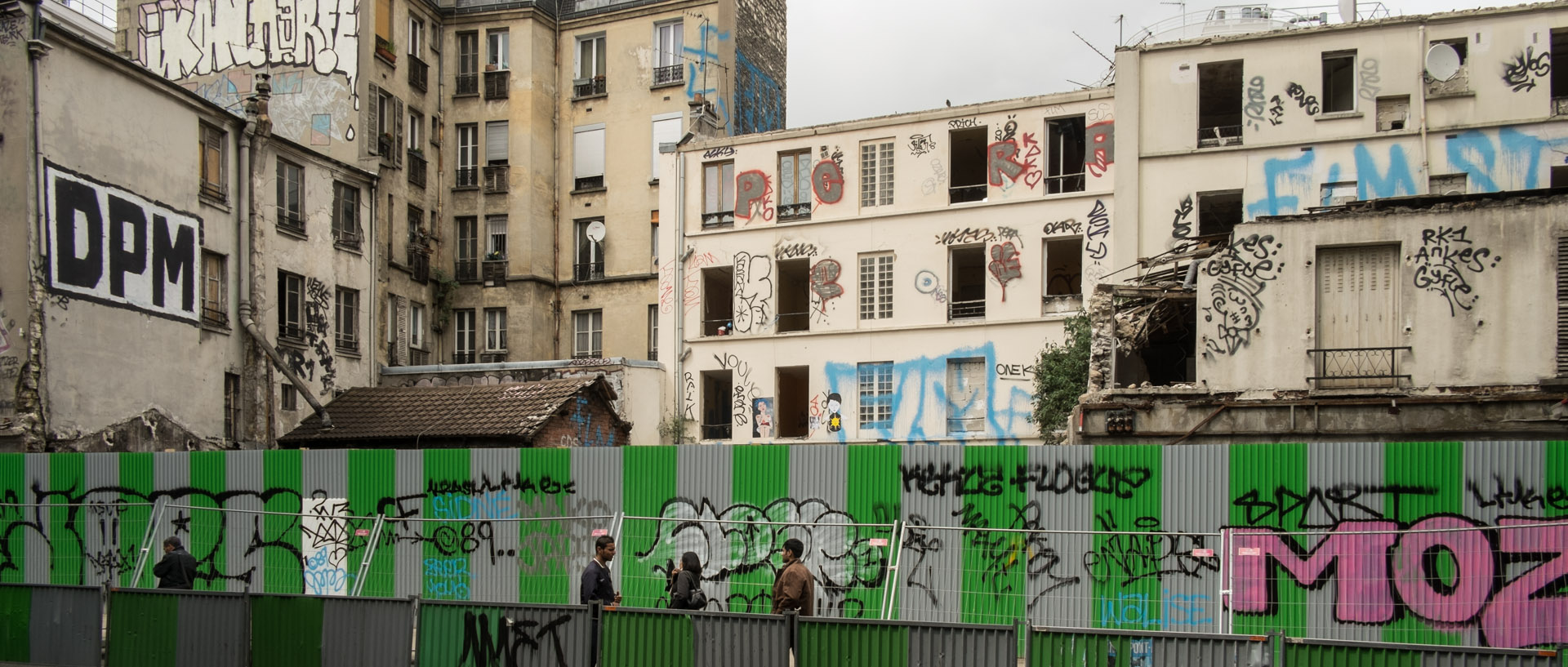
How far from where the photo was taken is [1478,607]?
15148 mm

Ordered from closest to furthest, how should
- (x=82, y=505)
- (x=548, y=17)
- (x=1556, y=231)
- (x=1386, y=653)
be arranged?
(x=1386, y=653), (x=1556, y=231), (x=82, y=505), (x=548, y=17)

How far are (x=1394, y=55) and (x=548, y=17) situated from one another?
81.2 feet

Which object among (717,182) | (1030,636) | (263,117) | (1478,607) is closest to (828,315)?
(717,182)

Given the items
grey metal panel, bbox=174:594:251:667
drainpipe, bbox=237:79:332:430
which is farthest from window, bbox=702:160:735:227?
grey metal panel, bbox=174:594:251:667

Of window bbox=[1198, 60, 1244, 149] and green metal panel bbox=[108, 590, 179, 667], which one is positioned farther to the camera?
window bbox=[1198, 60, 1244, 149]

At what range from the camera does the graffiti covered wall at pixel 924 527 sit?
1545cm

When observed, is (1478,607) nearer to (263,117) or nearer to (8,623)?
(8,623)

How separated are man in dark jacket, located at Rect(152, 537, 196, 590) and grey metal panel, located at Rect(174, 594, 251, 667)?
1.95m

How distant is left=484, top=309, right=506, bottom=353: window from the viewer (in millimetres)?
40531

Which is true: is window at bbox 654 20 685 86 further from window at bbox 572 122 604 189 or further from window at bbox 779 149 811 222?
window at bbox 779 149 811 222

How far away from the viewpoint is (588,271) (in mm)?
40969

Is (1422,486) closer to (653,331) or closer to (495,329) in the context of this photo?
(653,331)

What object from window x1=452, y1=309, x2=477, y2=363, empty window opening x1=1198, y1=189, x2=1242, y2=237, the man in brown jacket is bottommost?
the man in brown jacket

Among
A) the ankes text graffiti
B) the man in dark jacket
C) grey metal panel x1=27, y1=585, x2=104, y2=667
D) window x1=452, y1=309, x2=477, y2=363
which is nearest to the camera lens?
grey metal panel x1=27, y1=585, x2=104, y2=667
